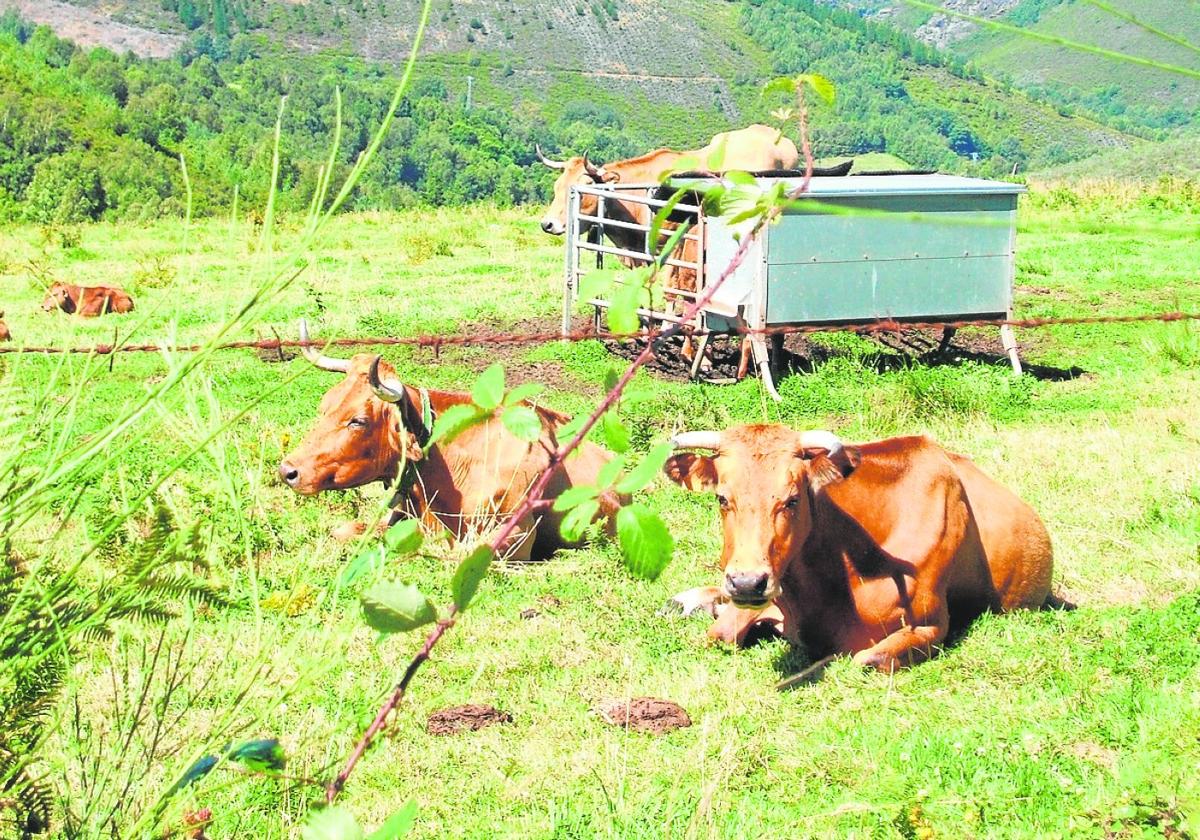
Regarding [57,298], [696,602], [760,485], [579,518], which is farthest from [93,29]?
[579,518]

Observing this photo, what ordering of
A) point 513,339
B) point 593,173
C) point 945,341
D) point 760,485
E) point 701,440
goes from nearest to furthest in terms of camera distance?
point 760,485
point 701,440
point 513,339
point 945,341
point 593,173

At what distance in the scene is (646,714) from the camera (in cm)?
497

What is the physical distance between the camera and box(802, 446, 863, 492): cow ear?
18.1ft

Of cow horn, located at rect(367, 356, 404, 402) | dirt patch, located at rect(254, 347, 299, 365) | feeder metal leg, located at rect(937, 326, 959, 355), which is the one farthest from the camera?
dirt patch, located at rect(254, 347, 299, 365)

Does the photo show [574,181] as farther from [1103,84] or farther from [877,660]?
[1103,84]

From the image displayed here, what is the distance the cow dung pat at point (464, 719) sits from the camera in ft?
16.0

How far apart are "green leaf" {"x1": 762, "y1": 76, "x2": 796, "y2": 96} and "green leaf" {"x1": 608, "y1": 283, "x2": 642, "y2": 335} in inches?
14.0

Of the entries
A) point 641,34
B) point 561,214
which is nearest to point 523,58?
point 641,34

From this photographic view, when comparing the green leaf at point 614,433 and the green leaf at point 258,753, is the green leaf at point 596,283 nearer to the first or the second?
the green leaf at point 614,433

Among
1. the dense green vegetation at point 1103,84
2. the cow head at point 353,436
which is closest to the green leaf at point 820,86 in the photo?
the cow head at point 353,436

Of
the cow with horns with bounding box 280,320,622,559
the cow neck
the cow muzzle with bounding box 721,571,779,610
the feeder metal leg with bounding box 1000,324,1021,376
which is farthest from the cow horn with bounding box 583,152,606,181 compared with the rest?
the cow muzzle with bounding box 721,571,779,610

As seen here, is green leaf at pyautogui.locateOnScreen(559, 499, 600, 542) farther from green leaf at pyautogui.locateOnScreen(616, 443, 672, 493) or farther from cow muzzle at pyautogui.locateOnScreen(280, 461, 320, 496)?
cow muzzle at pyautogui.locateOnScreen(280, 461, 320, 496)

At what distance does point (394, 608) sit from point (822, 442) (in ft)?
12.3

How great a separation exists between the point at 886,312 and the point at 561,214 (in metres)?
7.85
